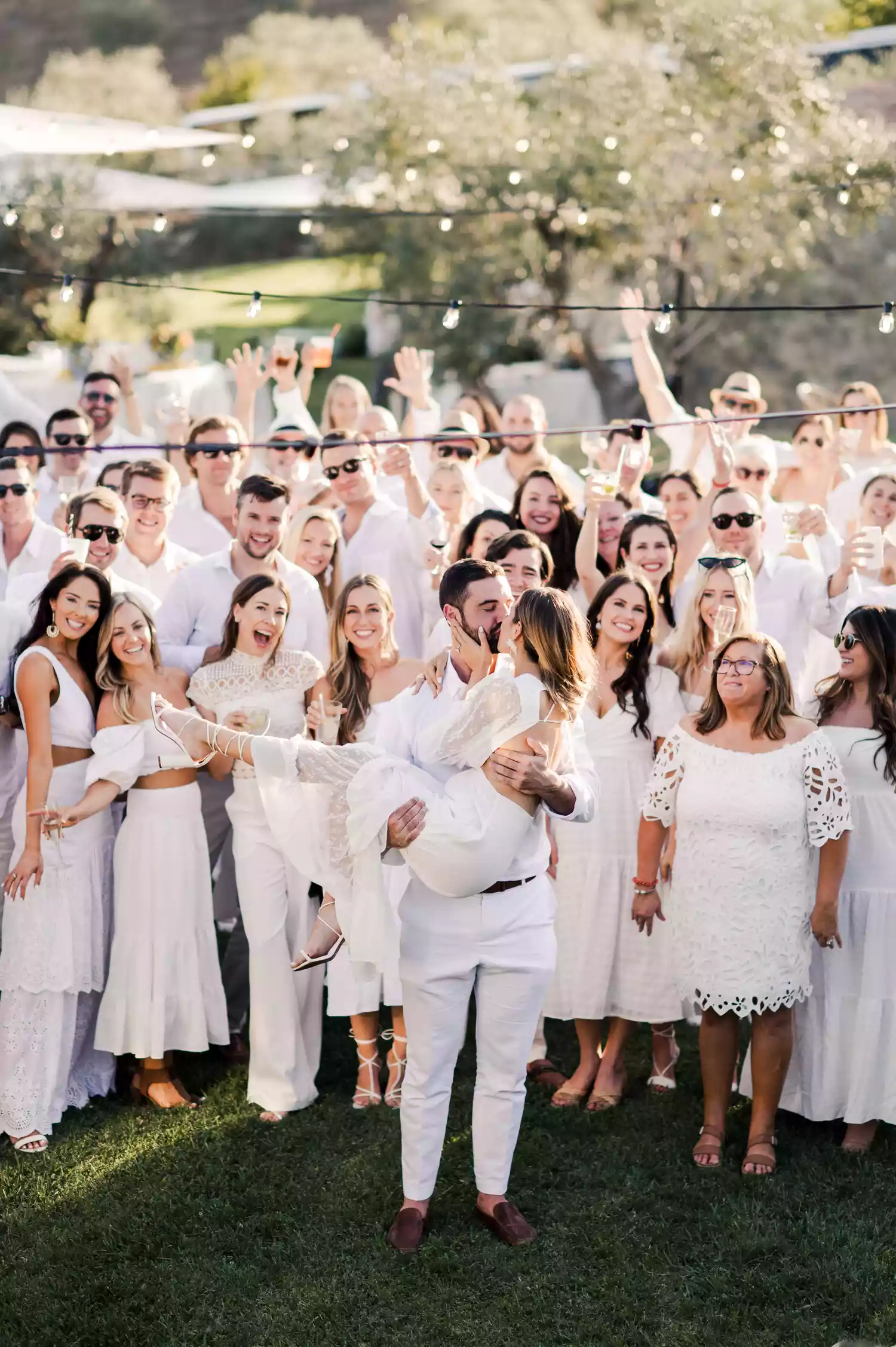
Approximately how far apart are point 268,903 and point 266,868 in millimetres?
125

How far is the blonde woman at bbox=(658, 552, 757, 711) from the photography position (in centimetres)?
544

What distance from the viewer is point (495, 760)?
4152mm

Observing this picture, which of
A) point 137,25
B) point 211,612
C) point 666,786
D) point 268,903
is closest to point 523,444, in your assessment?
point 211,612

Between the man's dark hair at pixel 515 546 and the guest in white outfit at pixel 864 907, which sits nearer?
the guest in white outfit at pixel 864 907

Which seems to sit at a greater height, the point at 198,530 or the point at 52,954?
the point at 198,530

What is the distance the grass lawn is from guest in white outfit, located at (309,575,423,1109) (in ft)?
0.71

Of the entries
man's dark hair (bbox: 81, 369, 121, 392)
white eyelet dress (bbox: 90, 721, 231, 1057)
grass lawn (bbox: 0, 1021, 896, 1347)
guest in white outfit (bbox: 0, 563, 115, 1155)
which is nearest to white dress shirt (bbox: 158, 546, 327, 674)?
guest in white outfit (bbox: 0, 563, 115, 1155)

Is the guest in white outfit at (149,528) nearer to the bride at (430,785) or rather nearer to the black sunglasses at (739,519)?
the black sunglasses at (739,519)

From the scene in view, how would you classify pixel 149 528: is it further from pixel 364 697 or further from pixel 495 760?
pixel 495 760

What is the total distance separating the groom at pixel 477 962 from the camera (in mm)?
4246

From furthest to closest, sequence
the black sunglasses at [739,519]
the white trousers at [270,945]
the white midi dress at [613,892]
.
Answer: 1. the black sunglasses at [739,519]
2. the white midi dress at [613,892]
3. the white trousers at [270,945]

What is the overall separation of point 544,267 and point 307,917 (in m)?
14.3

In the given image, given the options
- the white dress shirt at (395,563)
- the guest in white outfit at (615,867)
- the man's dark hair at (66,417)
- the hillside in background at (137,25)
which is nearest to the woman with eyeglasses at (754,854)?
the guest in white outfit at (615,867)

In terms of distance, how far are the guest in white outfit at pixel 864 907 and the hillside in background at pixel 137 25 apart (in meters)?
53.3
